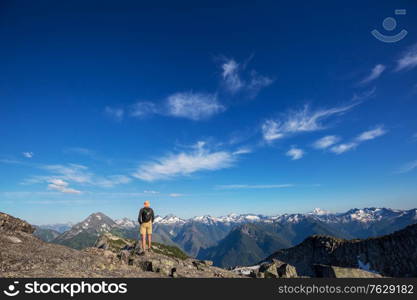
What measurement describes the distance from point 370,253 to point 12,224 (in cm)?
10186

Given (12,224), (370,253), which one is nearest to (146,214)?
(12,224)

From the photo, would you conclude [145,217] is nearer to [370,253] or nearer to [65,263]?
[65,263]

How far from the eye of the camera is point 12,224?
3002 centimetres

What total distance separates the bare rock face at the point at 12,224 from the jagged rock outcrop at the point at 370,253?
64.4 m

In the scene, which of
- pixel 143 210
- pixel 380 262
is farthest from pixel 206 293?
pixel 380 262

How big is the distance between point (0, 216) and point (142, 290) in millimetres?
24602

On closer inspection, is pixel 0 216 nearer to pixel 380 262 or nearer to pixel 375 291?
pixel 375 291

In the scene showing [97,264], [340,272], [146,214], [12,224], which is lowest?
[340,272]

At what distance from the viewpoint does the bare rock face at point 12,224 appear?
28.9 metres

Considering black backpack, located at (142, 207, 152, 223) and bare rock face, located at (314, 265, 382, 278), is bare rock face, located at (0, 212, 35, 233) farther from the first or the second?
bare rock face, located at (314, 265, 382, 278)

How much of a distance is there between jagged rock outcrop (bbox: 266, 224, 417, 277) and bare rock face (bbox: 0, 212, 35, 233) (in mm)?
64367

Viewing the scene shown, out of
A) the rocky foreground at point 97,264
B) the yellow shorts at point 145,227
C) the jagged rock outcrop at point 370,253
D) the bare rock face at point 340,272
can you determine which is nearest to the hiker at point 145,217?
the yellow shorts at point 145,227

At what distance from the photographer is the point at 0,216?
29.8 meters

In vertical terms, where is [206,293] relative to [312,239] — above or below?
above
